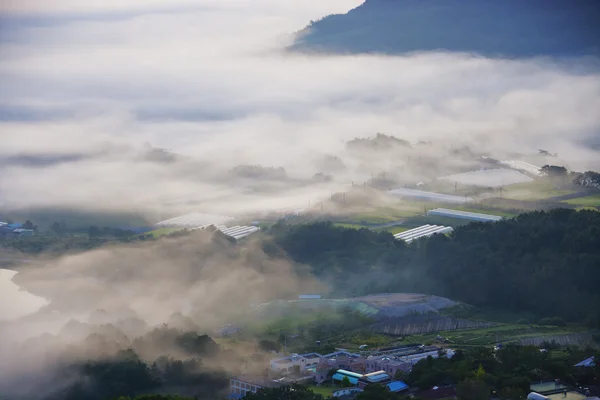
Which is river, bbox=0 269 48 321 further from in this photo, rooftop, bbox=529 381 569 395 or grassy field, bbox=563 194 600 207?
grassy field, bbox=563 194 600 207

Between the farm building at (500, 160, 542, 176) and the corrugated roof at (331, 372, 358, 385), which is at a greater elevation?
the farm building at (500, 160, 542, 176)

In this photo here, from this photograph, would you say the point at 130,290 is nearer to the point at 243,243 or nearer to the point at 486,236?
the point at 243,243

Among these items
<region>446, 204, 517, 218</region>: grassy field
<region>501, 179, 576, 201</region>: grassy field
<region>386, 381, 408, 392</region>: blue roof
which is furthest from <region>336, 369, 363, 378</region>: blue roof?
<region>501, 179, 576, 201</region>: grassy field

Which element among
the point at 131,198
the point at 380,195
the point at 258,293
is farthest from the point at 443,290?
the point at 131,198


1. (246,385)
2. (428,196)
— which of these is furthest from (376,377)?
(428,196)

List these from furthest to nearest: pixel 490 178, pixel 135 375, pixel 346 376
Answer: pixel 490 178 → pixel 346 376 → pixel 135 375

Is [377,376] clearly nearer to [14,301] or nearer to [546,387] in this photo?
[546,387]

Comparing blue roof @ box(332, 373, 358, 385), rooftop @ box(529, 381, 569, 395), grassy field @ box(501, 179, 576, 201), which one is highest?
grassy field @ box(501, 179, 576, 201)

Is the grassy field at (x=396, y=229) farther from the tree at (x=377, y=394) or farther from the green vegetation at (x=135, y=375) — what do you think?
the tree at (x=377, y=394)
